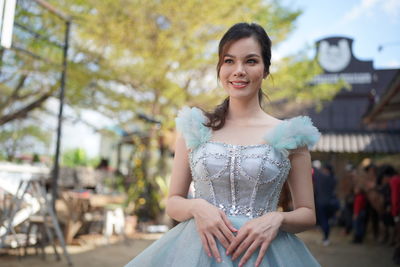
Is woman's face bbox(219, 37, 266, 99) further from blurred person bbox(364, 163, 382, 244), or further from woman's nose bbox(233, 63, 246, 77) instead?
blurred person bbox(364, 163, 382, 244)

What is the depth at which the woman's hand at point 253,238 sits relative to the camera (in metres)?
1.17

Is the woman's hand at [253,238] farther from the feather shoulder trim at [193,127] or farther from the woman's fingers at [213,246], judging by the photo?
the feather shoulder trim at [193,127]

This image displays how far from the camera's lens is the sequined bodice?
131 centimetres

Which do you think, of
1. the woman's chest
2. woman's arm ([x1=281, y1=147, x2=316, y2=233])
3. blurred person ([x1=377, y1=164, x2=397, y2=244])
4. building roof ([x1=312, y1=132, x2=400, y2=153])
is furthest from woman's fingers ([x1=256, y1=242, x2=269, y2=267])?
building roof ([x1=312, y1=132, x2=400, y2=153])

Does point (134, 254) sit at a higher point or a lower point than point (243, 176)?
lower

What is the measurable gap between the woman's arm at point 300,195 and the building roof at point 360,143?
12437 mm

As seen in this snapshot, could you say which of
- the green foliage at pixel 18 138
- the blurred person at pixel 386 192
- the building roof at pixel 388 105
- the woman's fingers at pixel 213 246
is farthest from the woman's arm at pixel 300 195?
the green foliage at pixel 18 138

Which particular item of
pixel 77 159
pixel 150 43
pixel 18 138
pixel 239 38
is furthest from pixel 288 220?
pixel 18 138

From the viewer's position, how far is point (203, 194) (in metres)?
1.38

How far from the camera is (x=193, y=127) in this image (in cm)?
143

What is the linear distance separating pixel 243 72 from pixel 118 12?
306 inches

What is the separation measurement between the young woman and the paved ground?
188 inches

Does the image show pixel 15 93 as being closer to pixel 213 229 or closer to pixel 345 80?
pixel 213 229

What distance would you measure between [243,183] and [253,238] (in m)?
0.21
